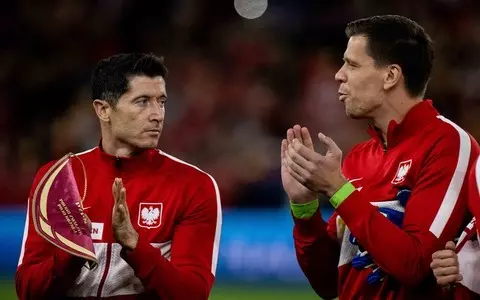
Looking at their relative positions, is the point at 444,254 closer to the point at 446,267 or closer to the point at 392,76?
the point at 446,267

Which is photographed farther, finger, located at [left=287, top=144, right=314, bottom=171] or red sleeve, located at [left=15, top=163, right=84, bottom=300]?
red sleeve, located at [left=15, top=163, right=84, bottom=300]

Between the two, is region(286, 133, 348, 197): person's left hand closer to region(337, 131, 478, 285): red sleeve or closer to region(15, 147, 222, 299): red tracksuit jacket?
region(337, 131, 478, 285): red sleeve

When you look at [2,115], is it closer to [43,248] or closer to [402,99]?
[43,248]

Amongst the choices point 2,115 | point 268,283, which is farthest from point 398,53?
point 2,115

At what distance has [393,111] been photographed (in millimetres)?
4016

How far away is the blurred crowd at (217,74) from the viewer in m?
9.70

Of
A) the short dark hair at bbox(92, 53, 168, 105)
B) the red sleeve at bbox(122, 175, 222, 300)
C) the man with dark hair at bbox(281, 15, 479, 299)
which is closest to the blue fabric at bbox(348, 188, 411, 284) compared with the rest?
the man with dark hair at bbox(281, 15, 479, 299)

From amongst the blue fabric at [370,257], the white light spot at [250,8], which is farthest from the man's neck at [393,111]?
the white light spot at [250,8]

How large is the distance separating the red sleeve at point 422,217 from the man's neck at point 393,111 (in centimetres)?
28

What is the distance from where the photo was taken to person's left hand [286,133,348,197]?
12.1ft

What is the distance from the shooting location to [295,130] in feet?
12.5

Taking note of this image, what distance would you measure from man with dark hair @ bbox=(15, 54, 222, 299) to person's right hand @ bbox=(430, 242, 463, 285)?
1.10 metres

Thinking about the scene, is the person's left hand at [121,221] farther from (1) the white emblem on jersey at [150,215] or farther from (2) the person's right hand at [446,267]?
(2) the person's right hand at [446,267]

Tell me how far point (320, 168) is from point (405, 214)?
362 millimetres
